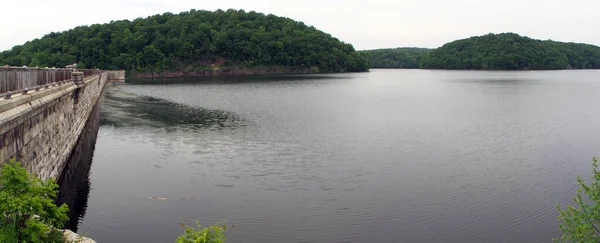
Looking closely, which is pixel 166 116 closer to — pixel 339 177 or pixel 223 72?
pixel 339 177

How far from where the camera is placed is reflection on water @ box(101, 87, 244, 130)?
3712 cm

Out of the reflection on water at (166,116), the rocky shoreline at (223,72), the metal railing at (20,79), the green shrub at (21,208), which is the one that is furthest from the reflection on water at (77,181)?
the rocky shoreline at (223,72)

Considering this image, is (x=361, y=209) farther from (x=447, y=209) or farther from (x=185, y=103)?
(x=185, y=103)

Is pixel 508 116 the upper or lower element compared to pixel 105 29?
lower

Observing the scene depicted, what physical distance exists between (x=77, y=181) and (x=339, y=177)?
36.3 ft

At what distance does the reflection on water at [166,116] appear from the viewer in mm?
37125

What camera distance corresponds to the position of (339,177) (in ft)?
68.1

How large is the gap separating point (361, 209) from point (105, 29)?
178 metres

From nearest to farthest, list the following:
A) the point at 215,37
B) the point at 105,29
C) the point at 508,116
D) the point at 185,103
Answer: the point at 508,116 < the point at 185,103 < the point at 105,29 < the point at 215,37

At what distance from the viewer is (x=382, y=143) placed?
2878 centimetres

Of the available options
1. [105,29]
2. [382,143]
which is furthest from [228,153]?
[105,29]

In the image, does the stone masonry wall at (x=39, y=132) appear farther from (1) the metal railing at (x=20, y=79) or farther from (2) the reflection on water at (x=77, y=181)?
(2) the reflection on water at (x=77, y=181)

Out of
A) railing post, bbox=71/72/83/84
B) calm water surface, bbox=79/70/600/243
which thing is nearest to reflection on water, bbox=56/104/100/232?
calm water surface, bbox=79/70/600/243

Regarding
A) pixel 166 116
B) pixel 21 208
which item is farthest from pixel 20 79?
pixel 166 116
